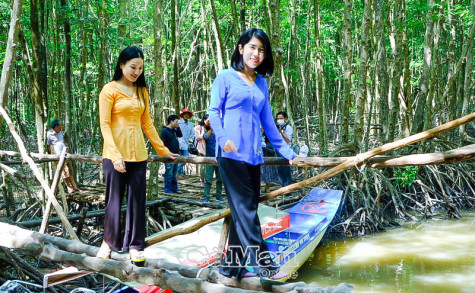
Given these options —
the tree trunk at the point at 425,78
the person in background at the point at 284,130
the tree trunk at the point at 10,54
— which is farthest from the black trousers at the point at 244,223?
the tree trunk at the point at 425,78

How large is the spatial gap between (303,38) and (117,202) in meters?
17.2

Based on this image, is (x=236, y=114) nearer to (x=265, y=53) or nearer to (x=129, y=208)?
(x=265, y=53)

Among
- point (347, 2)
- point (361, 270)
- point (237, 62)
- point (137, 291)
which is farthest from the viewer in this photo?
point (347, 2)

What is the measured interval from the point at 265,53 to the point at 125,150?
1.14m

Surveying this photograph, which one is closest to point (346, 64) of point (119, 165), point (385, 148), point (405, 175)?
point (405, 175)

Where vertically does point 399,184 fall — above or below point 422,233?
above

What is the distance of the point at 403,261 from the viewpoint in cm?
742

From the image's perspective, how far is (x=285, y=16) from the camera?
14500mm

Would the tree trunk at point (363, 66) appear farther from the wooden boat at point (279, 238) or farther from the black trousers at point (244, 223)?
the black trousers at point (244, 223)

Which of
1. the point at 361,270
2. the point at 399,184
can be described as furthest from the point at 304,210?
the point at 399,184

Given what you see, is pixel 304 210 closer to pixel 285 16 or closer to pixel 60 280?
pixel 60 280

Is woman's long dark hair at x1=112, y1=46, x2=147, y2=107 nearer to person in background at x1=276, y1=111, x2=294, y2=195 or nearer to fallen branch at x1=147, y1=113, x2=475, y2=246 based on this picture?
fallen branch at x1=147, y1=113, x2=475, y2=246

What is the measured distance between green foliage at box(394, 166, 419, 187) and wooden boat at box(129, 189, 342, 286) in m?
2.32

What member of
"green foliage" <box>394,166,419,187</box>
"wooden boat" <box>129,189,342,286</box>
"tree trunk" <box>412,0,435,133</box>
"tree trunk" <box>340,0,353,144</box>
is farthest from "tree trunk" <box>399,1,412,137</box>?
"wooden boat" <box>129,189,342,286</box>
